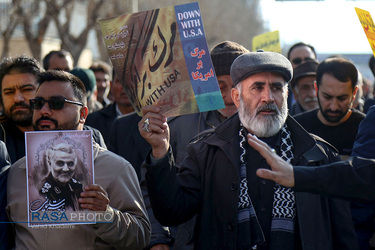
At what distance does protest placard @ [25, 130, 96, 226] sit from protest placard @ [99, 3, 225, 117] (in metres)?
0.47

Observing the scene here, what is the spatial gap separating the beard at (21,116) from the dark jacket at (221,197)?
5.59 ft

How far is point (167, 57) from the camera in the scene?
11.9ft

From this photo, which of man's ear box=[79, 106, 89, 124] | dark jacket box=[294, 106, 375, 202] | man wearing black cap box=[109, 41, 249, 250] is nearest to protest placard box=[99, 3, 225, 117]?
man's ear box=[79, 106, 89, 124]

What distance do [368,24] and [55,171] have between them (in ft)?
6.82

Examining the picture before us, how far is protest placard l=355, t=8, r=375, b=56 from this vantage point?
4016 mm

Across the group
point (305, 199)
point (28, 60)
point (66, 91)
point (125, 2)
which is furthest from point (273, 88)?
point (125, 2)

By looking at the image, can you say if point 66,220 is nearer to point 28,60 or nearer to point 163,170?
point 163,170

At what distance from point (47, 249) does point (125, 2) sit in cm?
2485

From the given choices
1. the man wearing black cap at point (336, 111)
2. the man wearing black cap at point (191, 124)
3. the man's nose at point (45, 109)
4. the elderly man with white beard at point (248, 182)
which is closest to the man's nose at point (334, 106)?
the man wearing black cap at point (336, 111)

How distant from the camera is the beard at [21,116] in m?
5.19

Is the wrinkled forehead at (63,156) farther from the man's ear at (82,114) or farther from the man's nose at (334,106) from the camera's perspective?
the man's nose at (334,106)

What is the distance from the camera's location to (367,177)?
10.7ft

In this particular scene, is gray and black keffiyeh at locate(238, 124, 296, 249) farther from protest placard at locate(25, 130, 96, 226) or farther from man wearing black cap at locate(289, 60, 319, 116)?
man wearing black cap at locate(289, 60, 319, 116)

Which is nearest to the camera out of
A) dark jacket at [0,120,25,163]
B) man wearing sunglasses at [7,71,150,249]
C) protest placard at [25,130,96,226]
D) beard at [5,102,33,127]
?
protest placard at [25,130,96,226]
